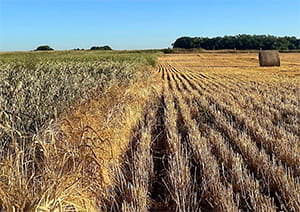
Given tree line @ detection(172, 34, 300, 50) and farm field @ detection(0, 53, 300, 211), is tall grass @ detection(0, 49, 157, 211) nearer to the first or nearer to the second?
farm field @ detection(0, 53, 300, 211)

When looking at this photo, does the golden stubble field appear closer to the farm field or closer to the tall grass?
the farm field

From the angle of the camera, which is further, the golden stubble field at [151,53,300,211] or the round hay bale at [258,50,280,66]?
the round hay bale at [258,50,280,66]

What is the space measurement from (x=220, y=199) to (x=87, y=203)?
138 cm

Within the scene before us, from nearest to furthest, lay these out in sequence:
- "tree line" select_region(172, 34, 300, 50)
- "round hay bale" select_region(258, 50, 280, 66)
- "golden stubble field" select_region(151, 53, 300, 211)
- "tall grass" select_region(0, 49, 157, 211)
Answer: "tall grass" select_region(0, 49, 157, 211) < "golden stubble field" select_region(151, 53, 300, 211) < "round hay bale" select_region(258, 50, 280, 66) < "tree line" select_region(172, 34, 300, 50)

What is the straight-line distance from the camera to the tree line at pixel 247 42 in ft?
327

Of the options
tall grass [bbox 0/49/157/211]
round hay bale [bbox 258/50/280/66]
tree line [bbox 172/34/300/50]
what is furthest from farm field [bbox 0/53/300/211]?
tree line [bbox 172/34/300/50]

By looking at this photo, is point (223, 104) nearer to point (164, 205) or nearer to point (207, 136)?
point (207, 136)

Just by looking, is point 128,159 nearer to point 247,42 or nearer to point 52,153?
point 52,153

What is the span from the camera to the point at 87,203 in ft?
11.6

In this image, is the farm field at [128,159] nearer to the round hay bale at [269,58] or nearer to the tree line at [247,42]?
the round hay bale at [269,58]

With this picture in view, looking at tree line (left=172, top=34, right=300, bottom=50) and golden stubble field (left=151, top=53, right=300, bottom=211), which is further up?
tree line (left=172, top=34, right=300, bottom=50)

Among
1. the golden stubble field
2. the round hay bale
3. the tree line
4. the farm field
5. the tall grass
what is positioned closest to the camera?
the tall grass

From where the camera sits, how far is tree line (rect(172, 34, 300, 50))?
99562 millimetres

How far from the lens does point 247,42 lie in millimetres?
102312
